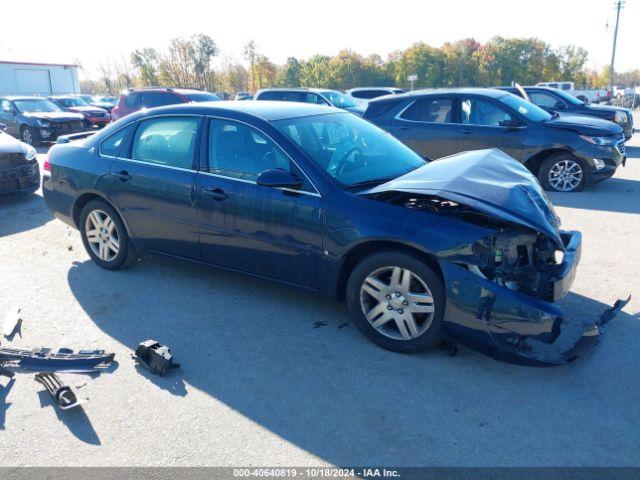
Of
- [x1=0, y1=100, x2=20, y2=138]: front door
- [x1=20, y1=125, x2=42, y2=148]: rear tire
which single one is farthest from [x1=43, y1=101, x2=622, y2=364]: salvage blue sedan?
[x1=0, y1=100, x2=20, y2=138]: front door

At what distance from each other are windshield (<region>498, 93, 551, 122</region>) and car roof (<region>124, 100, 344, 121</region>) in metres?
5.14

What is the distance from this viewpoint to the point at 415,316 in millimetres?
3570

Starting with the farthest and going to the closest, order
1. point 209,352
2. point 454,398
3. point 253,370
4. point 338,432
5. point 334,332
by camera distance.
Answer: point 334,332 → point 209,352 → point 253,370 → point 454,398 → point 338,432

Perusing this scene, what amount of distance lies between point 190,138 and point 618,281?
4.14 m

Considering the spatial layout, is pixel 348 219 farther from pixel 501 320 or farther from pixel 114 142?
pixel 114 142

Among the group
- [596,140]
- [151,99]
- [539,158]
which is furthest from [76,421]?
[151,99]

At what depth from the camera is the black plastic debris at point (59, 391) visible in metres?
3.08

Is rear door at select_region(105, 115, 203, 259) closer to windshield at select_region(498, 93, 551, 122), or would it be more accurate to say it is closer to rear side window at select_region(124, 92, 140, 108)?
windshield at select_region(498, 93, 551, 122)

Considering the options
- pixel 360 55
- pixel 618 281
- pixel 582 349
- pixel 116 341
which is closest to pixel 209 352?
pixel 116 341

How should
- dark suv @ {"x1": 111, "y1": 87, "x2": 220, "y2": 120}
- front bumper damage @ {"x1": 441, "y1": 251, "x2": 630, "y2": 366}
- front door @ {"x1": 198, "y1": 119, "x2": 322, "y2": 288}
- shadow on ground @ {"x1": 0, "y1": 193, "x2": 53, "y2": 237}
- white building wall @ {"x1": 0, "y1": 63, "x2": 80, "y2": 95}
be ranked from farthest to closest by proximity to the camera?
1. white building wall @ {"x1": 0, "y1": 63, "x2": 80, "y2": 95}
2. dark suv @ {"x1": 111, "y1": 87, "x2": 220, "y2": 120}
3. shadow on ground @ {"x1": 0, "y1": 193, "x2": 53, "y2": 237}
4. front door @ {"x1": 198, "y1": 119, "x2": 322, "y2": 288}
5. front bumper damage @ {"x1": 441, "y1": 251, "x2": 630, "y2": 366}

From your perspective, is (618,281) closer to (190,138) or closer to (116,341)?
(190,138)

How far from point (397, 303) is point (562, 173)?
6708 mm

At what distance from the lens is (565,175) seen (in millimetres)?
8977

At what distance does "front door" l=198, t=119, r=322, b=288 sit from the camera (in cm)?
391
